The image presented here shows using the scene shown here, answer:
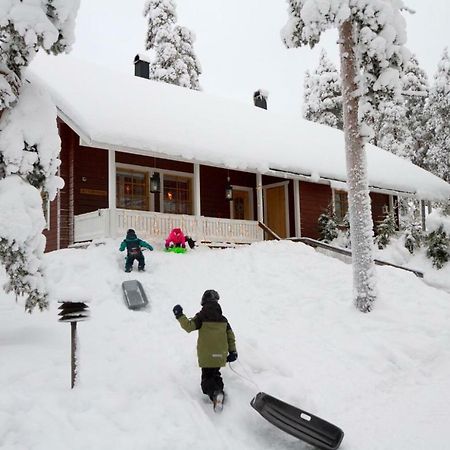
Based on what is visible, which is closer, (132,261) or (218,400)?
(218,400)

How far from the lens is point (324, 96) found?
3906 centimetres

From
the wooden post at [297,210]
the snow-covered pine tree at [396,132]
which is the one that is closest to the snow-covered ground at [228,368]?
the wooden post at [297,210]

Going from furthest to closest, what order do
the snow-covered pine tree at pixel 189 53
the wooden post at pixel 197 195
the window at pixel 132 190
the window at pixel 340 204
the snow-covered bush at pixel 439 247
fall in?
the snow-covered pine tree at pixel 189 53 < the window at pixel 340 204 < the snow-covered bush at pixel 439 247 < the window at pixel 132 190 < the wooden post at pixel 197 195

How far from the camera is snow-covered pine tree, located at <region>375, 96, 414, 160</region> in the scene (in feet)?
115

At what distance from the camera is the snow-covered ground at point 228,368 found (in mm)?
5578

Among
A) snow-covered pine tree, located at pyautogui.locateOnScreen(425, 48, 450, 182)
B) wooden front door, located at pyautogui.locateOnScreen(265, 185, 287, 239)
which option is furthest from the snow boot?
snow-covered pine tree, located at pyautogui.locateOnScreen(425, 48, 450, 182)

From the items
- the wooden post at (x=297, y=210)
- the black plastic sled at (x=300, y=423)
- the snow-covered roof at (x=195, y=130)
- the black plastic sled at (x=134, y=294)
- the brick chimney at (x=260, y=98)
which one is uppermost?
the brick chimney at (x=260, y=98)

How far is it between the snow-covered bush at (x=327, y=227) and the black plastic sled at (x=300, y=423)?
47.1 feet

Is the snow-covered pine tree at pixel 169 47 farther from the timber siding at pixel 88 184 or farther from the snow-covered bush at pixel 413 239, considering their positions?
the snow-covered bush at pixel 413 239

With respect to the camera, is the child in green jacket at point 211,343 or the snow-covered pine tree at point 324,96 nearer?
the child in green jacket at point 211,343

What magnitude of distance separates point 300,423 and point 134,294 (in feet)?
16.2

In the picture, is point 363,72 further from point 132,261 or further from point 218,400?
point 218,400

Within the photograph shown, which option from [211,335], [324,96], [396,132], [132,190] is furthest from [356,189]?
[324,96]

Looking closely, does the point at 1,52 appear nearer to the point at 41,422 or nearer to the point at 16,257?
the point at 16,257
